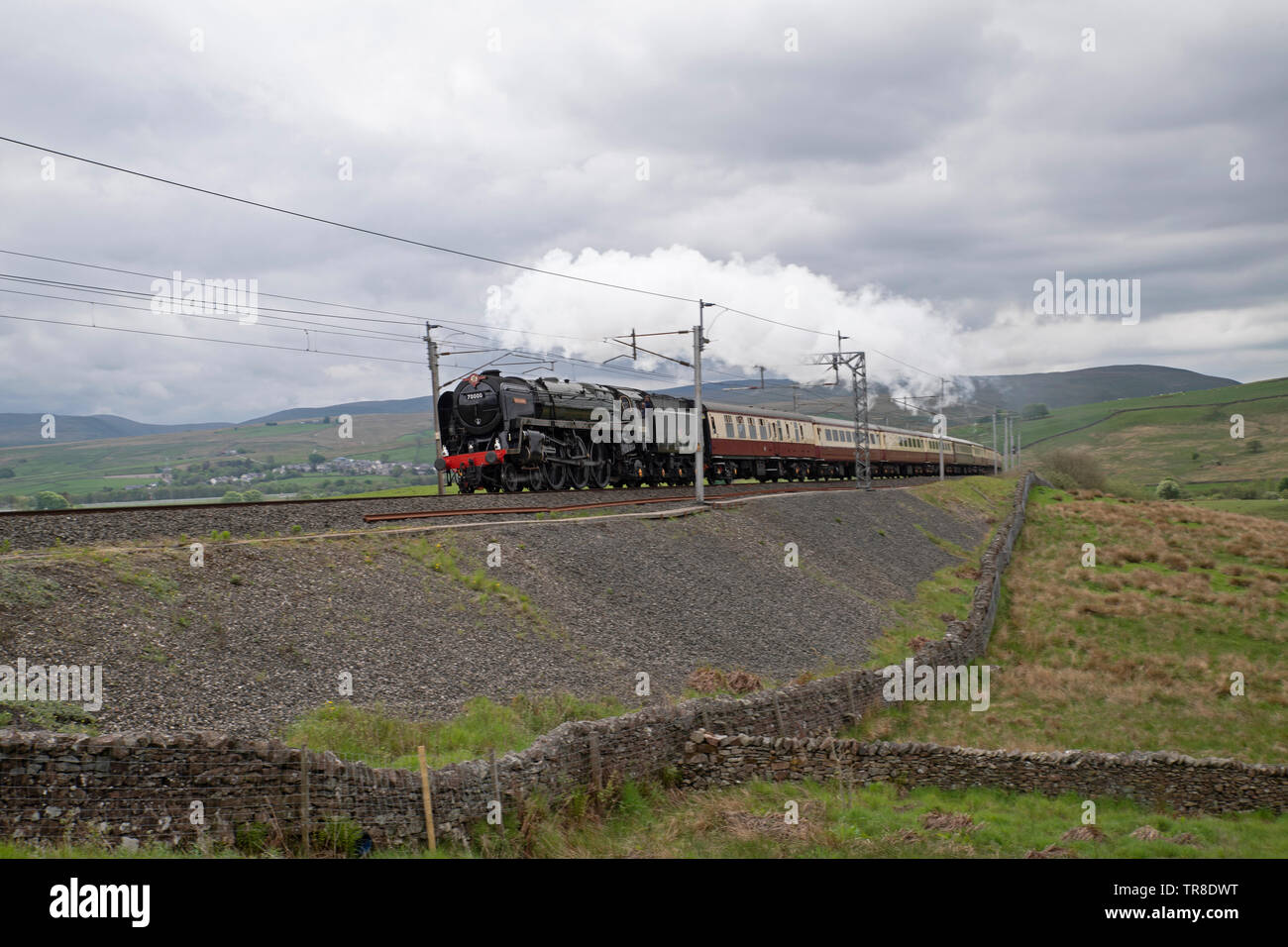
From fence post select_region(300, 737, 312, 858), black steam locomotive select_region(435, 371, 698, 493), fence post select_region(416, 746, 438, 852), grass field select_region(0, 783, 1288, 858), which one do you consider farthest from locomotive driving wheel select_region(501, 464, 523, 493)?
fence post select_region(300, 737, 312, 858)

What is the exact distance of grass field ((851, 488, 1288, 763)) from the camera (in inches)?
760

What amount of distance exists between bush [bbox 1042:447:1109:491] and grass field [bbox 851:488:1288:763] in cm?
5077

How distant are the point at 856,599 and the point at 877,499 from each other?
66.3ft

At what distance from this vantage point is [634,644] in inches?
730

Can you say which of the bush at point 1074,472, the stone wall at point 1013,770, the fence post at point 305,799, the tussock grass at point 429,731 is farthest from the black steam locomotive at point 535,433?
the bush at point 1074,472

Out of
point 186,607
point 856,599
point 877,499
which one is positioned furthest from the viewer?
point 877,499

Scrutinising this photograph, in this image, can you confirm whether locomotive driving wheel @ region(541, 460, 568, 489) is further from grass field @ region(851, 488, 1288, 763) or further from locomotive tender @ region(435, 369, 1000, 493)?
grass field @ region(851, 488, 1288, 763)

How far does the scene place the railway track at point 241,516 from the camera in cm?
1542

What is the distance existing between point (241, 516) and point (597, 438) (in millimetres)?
18578
